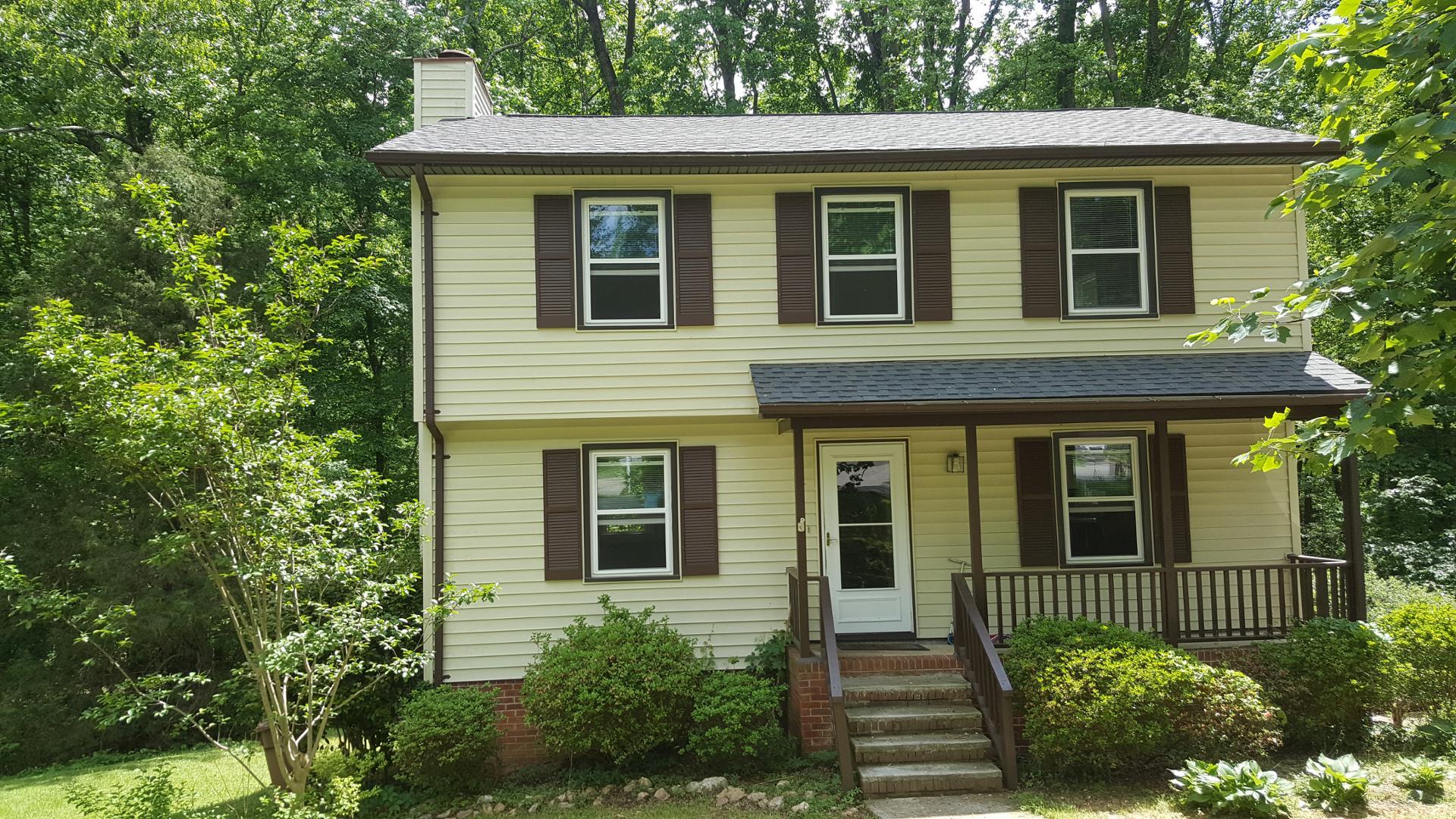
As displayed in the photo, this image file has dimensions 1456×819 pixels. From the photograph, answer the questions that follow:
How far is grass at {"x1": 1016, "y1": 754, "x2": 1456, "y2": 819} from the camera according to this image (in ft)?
22.2

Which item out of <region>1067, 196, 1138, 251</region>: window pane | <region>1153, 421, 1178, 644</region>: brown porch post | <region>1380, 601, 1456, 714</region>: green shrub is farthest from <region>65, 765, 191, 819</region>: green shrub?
<region>1380, 601, 1456, 714</region>: green shrub

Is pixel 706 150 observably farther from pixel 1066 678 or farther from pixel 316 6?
pixel 316 6

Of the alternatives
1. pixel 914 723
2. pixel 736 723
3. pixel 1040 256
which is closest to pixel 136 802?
pixel 736 723

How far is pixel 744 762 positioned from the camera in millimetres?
8492

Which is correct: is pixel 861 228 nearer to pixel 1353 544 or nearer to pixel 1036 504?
pixel 1036 504

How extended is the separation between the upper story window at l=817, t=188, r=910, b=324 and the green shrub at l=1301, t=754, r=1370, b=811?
555cm

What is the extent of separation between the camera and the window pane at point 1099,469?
1008 centimetres

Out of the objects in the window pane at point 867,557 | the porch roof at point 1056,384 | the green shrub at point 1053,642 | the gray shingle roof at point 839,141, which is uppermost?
the gray shingle roof at point 839,141

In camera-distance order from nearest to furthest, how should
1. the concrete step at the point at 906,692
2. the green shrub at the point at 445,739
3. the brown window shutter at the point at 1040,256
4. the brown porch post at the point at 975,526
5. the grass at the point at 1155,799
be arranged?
1. the grass at the point at 1155,799
2. the green shrub at the point at 445,739
3. the concrete step at the point at 906,692
4. the brown porch post at the point at 975,526
5. the brown window shutter at the point at 1040,256

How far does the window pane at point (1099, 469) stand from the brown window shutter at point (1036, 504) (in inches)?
11.9

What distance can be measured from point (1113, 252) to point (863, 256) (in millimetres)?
2818

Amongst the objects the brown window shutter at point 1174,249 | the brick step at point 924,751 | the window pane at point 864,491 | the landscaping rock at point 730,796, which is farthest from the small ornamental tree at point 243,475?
the brown window shutter at point 1174,249

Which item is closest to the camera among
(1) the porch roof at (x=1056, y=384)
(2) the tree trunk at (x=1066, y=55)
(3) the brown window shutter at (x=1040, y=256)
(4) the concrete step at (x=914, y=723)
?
(4) the concrete step at (x=914, y=723)

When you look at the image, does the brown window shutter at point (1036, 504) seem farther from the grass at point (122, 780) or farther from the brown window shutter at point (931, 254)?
the grass at point (122, 780)
